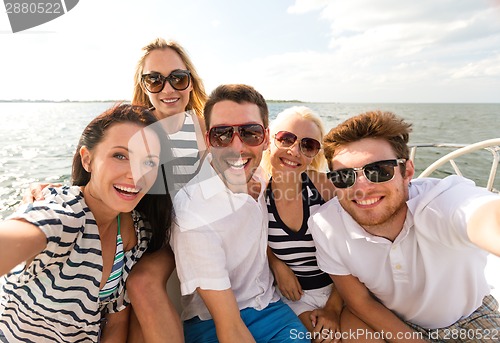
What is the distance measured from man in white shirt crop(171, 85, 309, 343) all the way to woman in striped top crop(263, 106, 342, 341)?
4.6 inches

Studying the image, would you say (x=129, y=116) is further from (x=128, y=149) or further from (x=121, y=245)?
(x=121, y=245)

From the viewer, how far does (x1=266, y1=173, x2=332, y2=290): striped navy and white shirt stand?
6.91 feet

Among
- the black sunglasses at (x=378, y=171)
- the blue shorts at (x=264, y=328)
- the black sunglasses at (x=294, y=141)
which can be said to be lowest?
the blue shorts at (x=264, y=328)

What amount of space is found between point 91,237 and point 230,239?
0.67 m

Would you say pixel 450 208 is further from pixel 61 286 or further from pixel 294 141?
pixel 61 286

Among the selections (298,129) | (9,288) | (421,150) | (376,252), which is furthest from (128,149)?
(421,150)

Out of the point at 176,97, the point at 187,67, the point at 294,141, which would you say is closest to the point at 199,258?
the point at 294,141

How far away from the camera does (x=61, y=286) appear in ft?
4.89

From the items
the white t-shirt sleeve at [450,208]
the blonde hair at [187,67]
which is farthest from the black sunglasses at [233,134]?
the blonde hair at [187,67]

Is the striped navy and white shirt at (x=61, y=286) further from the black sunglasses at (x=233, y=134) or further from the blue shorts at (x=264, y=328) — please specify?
the black sunglasses at (x=233, y=134)

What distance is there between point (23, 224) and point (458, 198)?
1.83 metres

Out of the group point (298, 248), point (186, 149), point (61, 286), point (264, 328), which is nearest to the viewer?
point (61, 286)

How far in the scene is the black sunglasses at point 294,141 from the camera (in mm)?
2178

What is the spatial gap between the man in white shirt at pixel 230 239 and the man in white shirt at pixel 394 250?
375 mm
